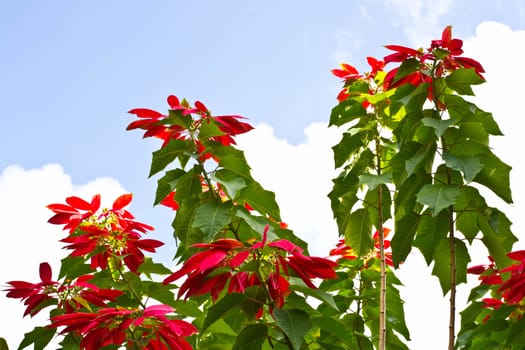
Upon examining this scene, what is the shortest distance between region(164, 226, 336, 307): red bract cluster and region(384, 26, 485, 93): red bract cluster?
107 centimetres

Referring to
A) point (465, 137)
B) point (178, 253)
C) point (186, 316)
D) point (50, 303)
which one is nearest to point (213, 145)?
point (178, 253)

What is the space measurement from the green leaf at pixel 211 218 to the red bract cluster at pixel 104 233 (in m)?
0.38

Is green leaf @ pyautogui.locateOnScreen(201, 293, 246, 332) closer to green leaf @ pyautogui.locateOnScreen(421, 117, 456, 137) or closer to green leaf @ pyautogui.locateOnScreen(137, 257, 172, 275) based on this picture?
green leaf @ pyautogui.locateOnScreen(137, 257, 172, 275)

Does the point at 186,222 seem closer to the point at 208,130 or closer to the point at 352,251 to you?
the point at 208,130

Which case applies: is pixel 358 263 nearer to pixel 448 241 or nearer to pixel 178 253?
pixel 448 241

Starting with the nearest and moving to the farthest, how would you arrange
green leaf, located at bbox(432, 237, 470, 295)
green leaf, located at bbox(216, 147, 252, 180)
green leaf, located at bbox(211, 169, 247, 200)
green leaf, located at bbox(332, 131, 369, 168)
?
1. green leaf, located at bbox(211, 169, 247, 200)
2. green leaf, located at bbox(216, 147, 252, 180)
3. green leaf, located at bbox(432, 237, 470, 295)
4. green leaf, located at bbox(332, 131, 369, 168)

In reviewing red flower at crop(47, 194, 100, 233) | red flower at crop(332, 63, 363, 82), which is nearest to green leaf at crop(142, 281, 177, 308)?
red flower at crop(47, 194, 100, 233)

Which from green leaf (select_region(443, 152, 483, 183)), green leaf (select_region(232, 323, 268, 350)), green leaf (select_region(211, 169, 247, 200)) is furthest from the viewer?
green leaf (select_region(443, 152, 483, 183))

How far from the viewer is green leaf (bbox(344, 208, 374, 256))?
2.61 m

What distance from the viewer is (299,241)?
191 cm

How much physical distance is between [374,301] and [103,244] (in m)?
1.04

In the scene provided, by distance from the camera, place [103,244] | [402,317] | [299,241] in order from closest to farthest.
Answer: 1. [299,241]
2. [103,244]
3. [402,317]

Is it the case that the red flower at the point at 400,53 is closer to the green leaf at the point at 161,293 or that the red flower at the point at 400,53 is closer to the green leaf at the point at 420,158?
the green leaf at the point at 420,158

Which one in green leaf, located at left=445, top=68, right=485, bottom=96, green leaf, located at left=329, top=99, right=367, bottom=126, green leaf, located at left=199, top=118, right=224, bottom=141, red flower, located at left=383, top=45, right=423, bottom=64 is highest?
red flower, located at left=383, top=45, right=423, bottom=64
